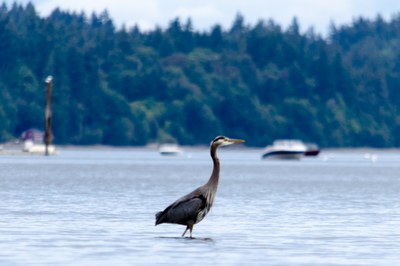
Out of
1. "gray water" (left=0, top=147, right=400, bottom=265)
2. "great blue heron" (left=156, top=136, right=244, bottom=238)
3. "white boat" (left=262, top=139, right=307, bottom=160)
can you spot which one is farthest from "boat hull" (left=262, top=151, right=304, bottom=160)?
"great blue heron" (left=156, top=136, right=244, bottom=238)

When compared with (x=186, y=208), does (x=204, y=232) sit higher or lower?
lower

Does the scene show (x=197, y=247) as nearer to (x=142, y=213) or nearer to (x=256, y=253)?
(x=256, y=253)

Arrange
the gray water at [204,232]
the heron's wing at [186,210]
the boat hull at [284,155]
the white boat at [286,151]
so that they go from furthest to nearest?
the boat hull at [284,155]
the white boat at [286,151]
the heron's wing at [186,210]
the gray water at [204,232]

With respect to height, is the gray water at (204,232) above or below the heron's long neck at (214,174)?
below

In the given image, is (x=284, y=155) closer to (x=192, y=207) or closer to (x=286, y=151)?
(x=286, y=151)

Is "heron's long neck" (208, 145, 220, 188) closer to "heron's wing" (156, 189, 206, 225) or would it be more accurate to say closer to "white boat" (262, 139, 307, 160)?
"heron's wing" (156, 189, 206, 225)

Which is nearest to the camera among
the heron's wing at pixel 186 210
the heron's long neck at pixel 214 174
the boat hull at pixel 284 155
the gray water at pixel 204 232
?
the gray water at pixel 204 232

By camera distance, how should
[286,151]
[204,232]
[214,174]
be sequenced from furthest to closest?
[286,151], [204,232], [214,174]

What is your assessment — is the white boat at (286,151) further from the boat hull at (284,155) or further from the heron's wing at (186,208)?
the heron's wing at (186,208)

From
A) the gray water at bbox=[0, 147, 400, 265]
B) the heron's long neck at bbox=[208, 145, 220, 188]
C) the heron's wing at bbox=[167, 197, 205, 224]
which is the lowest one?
the gray water at bbox=[0, 147, 400, 265]

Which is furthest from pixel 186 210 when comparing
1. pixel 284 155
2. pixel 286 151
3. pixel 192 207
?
pixel 284 155

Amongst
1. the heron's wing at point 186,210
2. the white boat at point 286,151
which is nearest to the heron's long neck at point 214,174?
the heron's wing at point 186,210

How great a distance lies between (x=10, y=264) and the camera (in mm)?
22078

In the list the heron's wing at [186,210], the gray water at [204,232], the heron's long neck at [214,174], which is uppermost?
the heron's long neck at [214,174]
